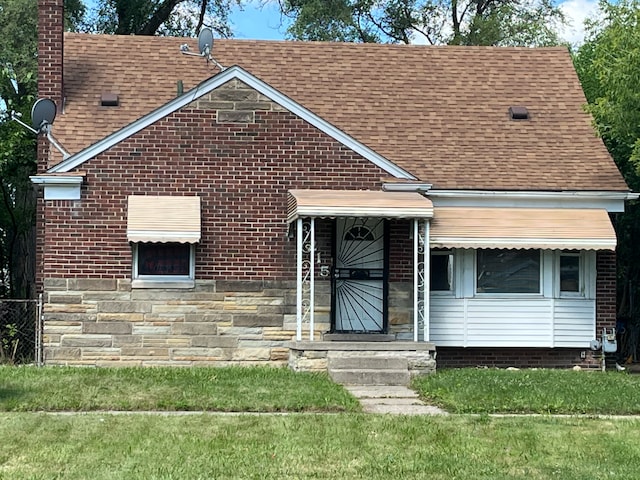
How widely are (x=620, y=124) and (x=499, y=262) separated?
10.0ft

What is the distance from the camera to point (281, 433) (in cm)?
975

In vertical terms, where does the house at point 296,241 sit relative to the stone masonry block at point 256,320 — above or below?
above

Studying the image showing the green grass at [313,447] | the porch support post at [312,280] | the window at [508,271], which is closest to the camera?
the green grass at [313,447]

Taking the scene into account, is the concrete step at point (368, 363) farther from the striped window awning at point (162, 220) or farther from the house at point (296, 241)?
the striped window awning at point (162, 220)

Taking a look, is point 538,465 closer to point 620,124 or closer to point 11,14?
point 620,124

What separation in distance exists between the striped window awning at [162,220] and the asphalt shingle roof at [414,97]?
2.13m

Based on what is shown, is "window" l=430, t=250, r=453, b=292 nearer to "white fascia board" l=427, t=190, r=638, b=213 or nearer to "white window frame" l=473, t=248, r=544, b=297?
"white window frame" l=473, t=248, r=544, b=297

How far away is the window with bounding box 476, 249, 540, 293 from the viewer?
1656 cm

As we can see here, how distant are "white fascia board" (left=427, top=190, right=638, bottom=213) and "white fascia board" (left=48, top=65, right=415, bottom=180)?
35.1 inches

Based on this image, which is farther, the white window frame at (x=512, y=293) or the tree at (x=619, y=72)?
the white window frame at (x=512, y=293)

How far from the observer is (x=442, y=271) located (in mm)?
16547

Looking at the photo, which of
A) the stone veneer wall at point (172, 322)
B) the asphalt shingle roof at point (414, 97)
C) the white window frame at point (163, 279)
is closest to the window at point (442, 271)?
the asphalt shingle roof at point (414, 97)

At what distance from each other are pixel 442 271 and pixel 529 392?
446cm

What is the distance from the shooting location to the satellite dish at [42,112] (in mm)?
16312
